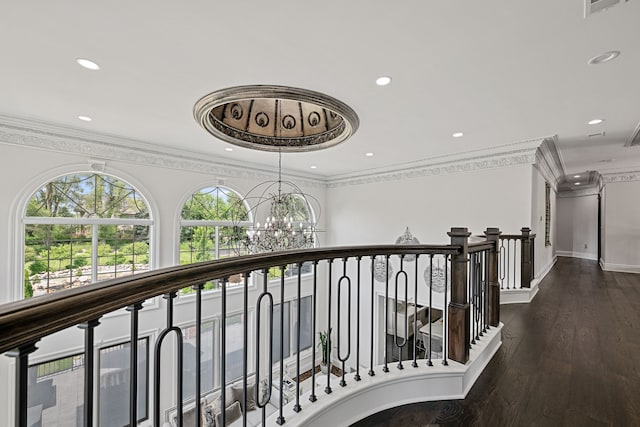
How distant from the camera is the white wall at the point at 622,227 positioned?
21.1ft

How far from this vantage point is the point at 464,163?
5223 mm

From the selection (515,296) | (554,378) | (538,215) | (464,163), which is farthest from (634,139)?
(554,378)

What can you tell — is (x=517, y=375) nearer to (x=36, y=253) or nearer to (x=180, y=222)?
(x=180, y=222)

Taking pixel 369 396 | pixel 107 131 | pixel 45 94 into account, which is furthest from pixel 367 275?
pixel 45 94

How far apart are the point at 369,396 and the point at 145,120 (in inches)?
156

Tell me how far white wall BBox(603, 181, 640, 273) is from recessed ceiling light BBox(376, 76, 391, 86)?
775 cm

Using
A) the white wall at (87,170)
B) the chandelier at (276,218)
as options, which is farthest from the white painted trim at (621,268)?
the white wall at (87,170)

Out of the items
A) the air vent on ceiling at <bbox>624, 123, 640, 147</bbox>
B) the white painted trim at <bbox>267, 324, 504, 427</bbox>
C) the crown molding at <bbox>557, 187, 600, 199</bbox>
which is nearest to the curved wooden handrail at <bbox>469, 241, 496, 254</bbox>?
the white painted trim at <bbox>267, 324, 504, 427</bbox>

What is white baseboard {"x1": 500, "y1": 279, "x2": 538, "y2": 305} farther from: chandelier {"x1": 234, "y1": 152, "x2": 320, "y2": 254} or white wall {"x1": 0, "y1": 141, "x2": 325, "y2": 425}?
white wall {"x1": 0, "y1": 141, "x2": 325, "y2": 425}

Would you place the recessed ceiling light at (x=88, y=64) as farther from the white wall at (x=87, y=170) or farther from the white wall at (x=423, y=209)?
the white wall at (x=423, y=209)

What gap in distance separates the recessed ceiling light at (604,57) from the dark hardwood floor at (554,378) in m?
2.37

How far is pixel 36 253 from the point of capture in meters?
3.81

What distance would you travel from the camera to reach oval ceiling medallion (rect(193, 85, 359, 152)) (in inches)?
124

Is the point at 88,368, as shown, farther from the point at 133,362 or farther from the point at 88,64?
the point at 88,64
